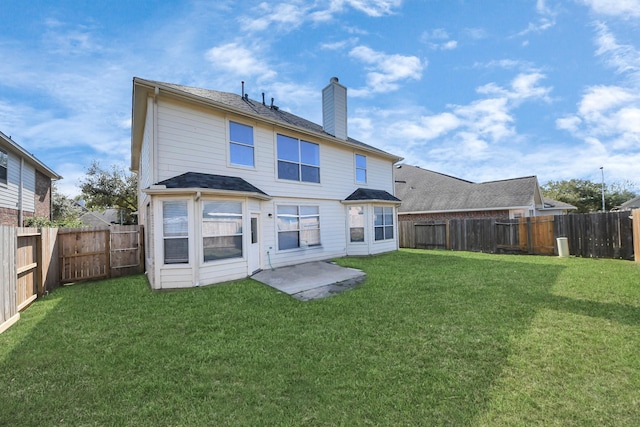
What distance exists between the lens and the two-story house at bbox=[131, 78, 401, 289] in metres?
7.20

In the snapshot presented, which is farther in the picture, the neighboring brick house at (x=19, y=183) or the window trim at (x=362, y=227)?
the window trim at (x=362, y=227)

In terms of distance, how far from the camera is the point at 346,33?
1073 centimetres

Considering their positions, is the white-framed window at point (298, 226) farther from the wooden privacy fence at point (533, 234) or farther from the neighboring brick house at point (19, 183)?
the neighboring brick house at point (19, 183)

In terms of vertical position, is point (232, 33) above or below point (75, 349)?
above

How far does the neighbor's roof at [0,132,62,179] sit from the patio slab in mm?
12079

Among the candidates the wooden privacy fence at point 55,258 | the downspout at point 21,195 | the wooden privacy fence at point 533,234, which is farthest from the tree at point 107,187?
the wooden privacy fence at point 533,234

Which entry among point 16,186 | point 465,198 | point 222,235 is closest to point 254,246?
point 222,235

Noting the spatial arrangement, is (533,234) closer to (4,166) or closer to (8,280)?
(8,280)

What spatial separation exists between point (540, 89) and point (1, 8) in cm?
2047

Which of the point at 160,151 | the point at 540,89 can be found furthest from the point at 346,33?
the point at 540,89

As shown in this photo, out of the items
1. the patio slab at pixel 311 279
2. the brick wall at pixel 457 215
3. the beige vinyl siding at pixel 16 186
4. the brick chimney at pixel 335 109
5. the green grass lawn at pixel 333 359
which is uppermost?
the brick chimney at pixel 335 109

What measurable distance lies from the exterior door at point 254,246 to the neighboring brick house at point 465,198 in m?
15.3

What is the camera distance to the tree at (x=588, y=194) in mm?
35969

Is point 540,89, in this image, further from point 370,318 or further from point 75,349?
point 75,349
